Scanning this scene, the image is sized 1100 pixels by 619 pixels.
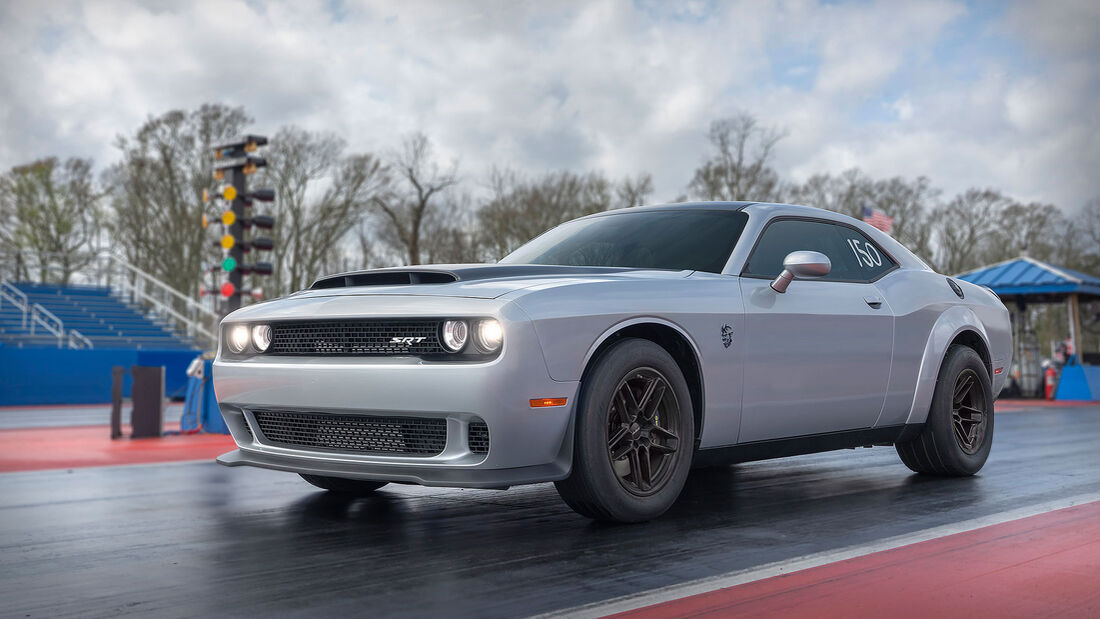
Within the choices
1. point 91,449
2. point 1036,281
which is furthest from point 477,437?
point 1036,281

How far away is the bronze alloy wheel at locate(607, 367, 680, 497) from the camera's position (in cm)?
443

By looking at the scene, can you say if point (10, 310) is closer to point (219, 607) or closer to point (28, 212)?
point (28, 212)

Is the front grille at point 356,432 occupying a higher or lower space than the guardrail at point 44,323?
lower

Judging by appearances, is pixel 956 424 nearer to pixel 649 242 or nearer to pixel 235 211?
pixel 649 242

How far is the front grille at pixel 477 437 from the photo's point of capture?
404 centimetres

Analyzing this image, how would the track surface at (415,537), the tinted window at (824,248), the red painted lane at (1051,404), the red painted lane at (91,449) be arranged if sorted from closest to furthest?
the track surface at (415,537) → the tinted window at (824,248) → the red painted lane at (91,449) → the red painted lane at (1051,404)

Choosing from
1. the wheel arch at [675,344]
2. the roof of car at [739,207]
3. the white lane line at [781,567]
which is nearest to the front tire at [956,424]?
the white lane line at [781,567]

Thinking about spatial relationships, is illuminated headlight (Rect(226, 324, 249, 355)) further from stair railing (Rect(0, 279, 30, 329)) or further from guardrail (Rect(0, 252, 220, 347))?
guardrail (Rect(0, 252, 220, 347))

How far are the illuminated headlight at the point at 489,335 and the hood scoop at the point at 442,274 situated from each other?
1.61 ft

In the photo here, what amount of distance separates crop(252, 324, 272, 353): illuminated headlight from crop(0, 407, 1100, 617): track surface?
0.84m

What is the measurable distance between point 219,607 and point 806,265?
313 centimetres

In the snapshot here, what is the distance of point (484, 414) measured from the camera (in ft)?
13.0

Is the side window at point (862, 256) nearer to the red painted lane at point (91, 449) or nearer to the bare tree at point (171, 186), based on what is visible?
the red painted lane at point (91, 449)

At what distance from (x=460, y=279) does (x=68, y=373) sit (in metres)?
21.0
